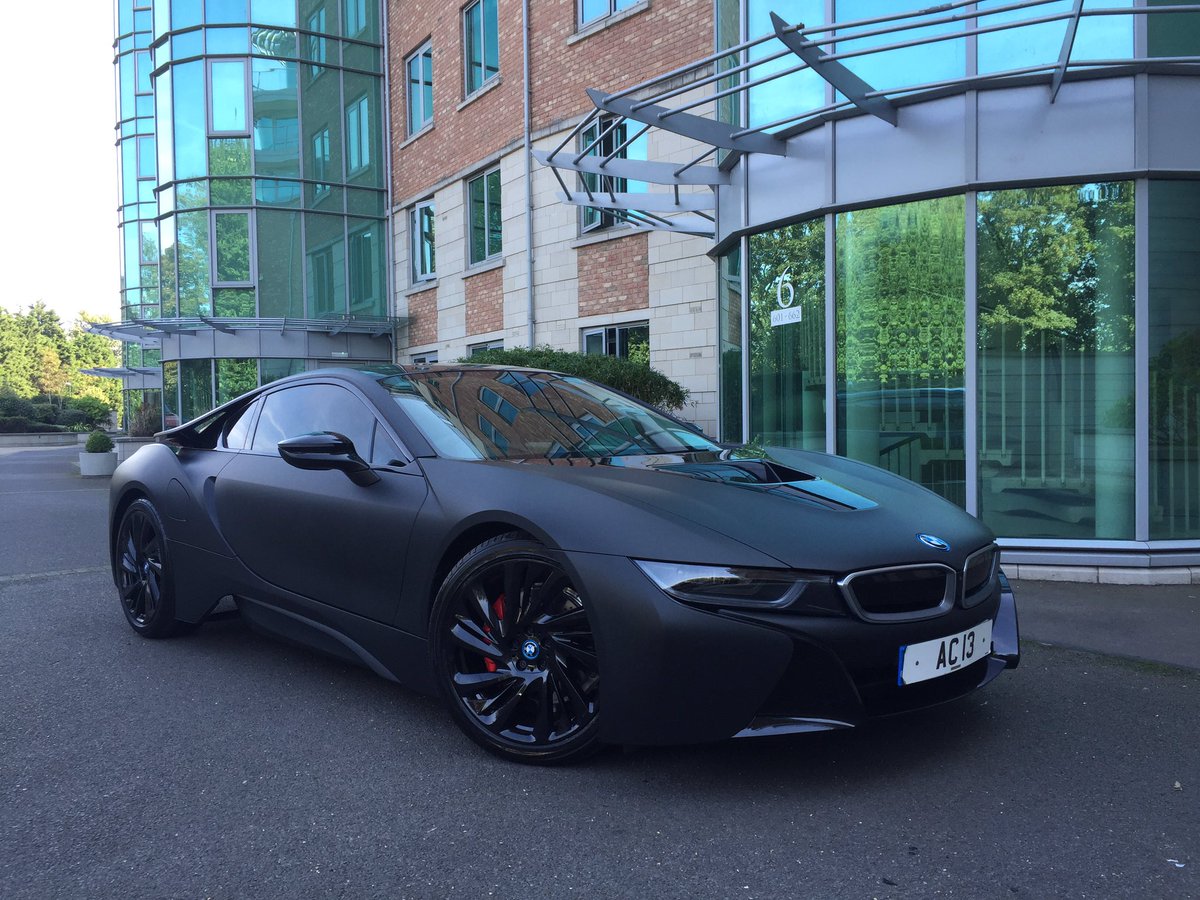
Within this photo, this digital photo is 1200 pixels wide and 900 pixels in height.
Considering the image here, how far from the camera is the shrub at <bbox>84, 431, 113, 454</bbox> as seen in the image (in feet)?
63.9

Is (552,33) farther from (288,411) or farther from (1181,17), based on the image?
(288,411)

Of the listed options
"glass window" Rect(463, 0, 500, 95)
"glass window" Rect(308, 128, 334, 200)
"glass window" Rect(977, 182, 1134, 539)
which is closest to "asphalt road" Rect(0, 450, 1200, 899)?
"glass window" Rect(977, 182, 1134, 539)

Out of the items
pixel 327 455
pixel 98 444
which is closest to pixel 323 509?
pixel 327 455

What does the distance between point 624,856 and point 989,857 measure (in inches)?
37.8

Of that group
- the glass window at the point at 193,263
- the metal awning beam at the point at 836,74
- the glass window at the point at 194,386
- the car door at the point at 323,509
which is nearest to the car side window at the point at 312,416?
the car door at the point at 323,509

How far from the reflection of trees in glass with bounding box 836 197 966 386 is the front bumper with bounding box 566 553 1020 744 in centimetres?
520

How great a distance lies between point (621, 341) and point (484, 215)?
4.89m

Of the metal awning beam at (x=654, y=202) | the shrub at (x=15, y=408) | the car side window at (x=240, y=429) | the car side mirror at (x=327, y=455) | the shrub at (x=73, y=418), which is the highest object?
the metal awning beam at (x=654, y=202)

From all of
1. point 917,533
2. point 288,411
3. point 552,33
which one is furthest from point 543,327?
point 917,533

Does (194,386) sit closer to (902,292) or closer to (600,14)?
(600,14)

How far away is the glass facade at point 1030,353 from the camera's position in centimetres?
691

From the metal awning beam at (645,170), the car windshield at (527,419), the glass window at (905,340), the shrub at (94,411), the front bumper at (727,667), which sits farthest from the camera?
the shrub at (94,411)

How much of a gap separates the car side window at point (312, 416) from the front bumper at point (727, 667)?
1.50 metres

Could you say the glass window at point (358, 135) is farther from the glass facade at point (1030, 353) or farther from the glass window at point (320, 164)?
the glass facade at point (1030, 353)
